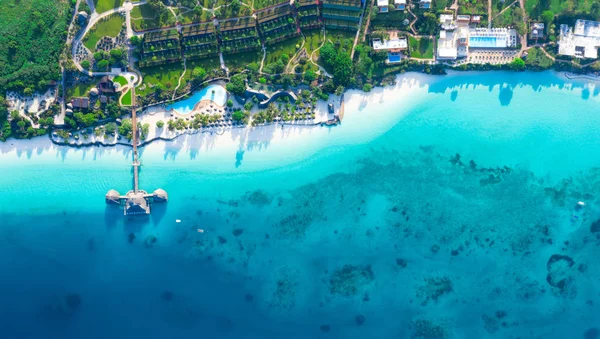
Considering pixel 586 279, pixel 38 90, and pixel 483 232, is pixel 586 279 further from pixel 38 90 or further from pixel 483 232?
pixel 38 90

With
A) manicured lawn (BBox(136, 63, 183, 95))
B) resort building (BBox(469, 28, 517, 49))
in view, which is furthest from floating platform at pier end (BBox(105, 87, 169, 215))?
resort building (BBox(469, 28, 517, 49))

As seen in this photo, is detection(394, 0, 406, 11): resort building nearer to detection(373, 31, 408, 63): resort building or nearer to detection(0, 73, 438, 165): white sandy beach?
detection(373, 31, 408, 63): resort building

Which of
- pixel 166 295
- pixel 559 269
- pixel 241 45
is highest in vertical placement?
pixel 241 45

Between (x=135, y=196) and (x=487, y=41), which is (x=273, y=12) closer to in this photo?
(x=487, y=41)

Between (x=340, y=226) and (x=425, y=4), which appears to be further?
(x=340, y=226)

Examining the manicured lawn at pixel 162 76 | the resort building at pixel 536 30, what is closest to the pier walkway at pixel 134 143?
the manicured lawn at pixel 162 76

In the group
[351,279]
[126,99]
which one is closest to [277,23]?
[126,99]

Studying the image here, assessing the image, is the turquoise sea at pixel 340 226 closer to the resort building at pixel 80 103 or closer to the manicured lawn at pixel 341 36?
the resort building at pixel 80 103
